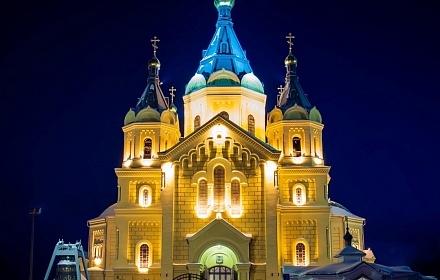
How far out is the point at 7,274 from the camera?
5000cm

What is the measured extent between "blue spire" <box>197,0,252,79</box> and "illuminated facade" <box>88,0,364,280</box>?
9 cm

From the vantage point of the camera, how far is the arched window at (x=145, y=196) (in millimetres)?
36875

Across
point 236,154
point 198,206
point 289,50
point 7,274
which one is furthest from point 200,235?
point 7,274

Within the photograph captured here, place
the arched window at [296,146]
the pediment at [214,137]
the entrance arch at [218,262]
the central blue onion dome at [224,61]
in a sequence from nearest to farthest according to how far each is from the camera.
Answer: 1. the entrance arch at [218,262]
2. the pediment at [214,137]
3. the arched window at [296,146]
4. the central blue onion dome at [224,61]

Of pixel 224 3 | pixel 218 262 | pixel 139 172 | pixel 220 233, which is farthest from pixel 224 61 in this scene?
pixel 218 262

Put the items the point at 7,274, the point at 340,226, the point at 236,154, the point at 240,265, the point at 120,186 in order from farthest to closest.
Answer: the point at 7,274 < the point at 340,226 < the point at 120,186 < the point at 236,154 < the point at 240,265

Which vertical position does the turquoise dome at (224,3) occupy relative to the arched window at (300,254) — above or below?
above

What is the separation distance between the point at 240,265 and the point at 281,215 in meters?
4.55

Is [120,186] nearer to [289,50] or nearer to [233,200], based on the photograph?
[233,200]

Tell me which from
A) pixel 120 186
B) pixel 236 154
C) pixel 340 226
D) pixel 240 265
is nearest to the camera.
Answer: pixel 240 265

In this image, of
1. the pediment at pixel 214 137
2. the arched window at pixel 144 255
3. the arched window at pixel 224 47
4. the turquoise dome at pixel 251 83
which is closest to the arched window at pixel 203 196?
the pediment at pixel 214 137

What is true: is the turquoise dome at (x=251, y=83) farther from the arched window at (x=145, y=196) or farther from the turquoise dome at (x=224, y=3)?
the arched window at (x=145, y=196)

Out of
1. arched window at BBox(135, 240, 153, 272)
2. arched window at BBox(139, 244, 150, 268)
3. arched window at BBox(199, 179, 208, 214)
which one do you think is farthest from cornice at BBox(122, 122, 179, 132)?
arched window at BBox(139, 244, 150, 268)

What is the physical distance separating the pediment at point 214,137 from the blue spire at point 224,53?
5.16m
